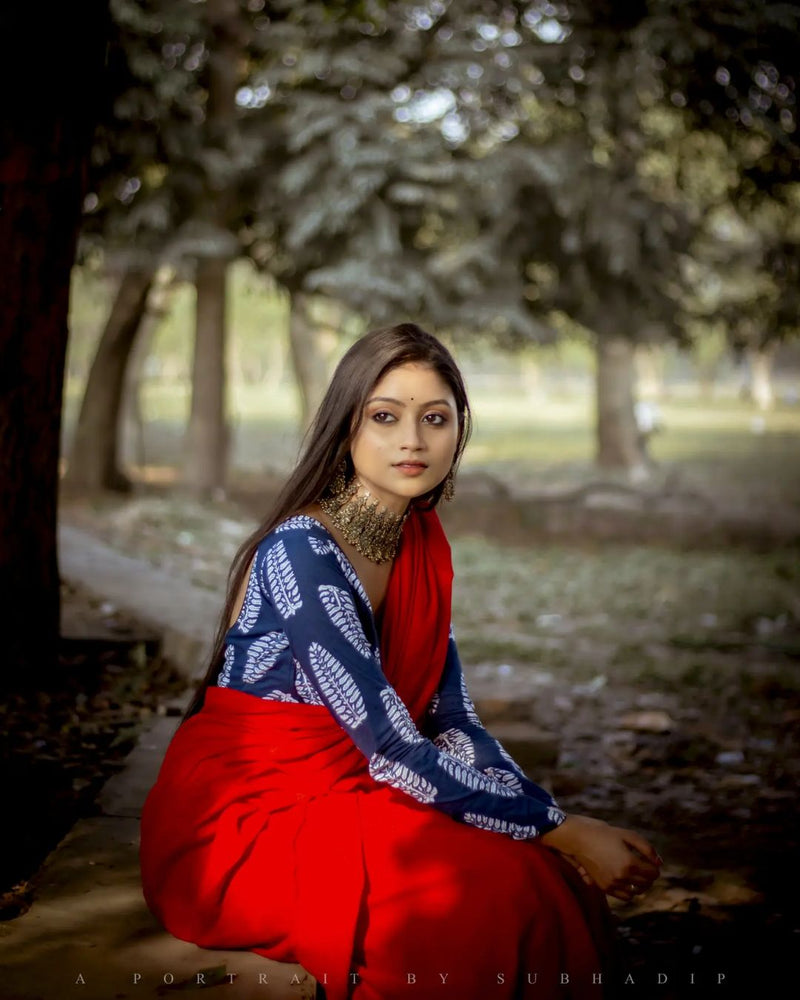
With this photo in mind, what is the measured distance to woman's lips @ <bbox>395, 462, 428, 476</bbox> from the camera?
2529 millimetres

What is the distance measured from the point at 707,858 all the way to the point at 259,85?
430 inches

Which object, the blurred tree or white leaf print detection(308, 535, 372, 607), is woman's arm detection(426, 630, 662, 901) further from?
the blurred tree

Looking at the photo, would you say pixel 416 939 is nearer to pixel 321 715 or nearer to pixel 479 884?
pixel 479 884

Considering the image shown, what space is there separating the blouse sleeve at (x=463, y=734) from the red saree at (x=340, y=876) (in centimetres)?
29

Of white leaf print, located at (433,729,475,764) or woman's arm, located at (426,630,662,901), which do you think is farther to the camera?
white leaf print, located at (433,729,475,764)

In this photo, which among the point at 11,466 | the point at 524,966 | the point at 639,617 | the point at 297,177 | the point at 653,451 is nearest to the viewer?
the point at 524,966

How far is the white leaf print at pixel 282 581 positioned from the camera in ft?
7.82

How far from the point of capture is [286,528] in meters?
2.48

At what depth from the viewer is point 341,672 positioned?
2332mm

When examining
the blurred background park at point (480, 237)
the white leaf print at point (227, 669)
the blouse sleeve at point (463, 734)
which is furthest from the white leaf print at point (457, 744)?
the blurred background park at point (480, 237)

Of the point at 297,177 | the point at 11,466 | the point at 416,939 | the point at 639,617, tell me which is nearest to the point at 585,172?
the point at 297,177

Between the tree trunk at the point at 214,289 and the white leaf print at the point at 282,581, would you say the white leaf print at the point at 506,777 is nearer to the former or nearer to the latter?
the white leaf print at the point at 282,581

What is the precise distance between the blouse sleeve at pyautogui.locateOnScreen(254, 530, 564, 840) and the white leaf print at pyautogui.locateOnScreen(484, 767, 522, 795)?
13 cm

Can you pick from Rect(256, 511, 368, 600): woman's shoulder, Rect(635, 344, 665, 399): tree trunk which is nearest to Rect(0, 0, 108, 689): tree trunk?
Rect(256, 511, 368, 600): woman's shoulder
